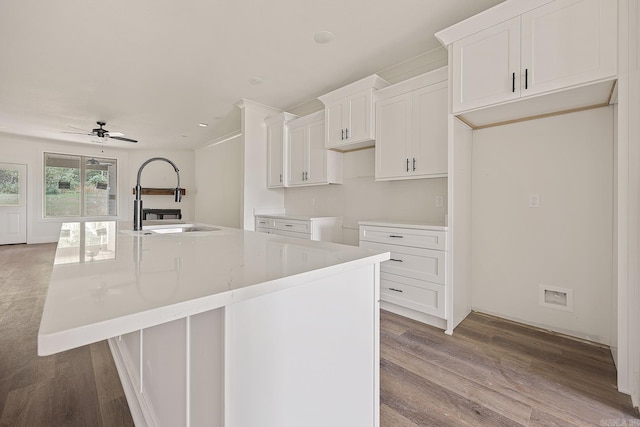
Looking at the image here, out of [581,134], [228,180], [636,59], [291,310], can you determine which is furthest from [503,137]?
[228,180]

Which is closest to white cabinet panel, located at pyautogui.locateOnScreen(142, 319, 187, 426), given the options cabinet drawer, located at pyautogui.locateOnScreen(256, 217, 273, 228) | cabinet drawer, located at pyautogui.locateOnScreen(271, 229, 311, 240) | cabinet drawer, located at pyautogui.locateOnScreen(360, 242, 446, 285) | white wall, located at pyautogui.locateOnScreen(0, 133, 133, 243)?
cabinet drawer, located at pyautogui.locateOnScreen(360, 242, 446, 285)

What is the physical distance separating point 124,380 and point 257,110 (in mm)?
3875

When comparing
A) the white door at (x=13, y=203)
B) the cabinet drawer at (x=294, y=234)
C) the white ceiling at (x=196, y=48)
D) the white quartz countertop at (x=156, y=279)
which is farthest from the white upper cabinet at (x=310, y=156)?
the white door at (x=13, y=203)

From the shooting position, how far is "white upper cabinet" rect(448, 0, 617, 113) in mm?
1683

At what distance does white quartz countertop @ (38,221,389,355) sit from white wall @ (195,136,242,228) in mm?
4985

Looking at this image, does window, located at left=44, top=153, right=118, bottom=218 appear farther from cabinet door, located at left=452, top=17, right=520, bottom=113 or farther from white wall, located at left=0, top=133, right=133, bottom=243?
cabinet door, located at left=452, top=17, right=520, bottom=113

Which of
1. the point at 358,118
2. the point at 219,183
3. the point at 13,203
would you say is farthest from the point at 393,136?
the point at 13,203

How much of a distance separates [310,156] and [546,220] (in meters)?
2.69

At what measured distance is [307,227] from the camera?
3531mm

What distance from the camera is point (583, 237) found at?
2.16m

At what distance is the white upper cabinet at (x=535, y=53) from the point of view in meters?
1.68

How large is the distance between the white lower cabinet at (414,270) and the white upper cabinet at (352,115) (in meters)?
1.07

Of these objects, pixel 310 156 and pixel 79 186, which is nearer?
pixel 310 156

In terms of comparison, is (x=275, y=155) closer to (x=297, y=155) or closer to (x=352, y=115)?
(x=297, y=155)
